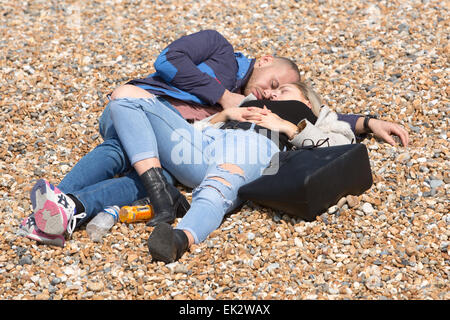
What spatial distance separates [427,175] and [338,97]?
1.35 m

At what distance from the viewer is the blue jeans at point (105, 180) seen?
3944 millimetres

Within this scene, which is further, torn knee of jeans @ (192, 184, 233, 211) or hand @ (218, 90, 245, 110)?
hand @ (218, 90, 245, 110)

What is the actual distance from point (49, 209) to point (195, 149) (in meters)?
1.01

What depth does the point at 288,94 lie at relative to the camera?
4.68 metres

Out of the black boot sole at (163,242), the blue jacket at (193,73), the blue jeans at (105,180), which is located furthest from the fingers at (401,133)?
the black boot sole at (163,242)

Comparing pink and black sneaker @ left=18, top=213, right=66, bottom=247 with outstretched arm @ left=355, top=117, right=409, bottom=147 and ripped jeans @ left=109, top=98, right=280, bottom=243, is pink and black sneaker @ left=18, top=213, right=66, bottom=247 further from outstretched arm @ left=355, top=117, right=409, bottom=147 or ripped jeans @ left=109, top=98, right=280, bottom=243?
outstretched arm @ left=355, top=117, right=409, bottom=147

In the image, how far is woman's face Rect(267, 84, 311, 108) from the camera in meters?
4.68

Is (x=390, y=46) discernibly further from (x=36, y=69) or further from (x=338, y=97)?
(x=36, y=69)

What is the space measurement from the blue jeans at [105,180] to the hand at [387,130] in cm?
156

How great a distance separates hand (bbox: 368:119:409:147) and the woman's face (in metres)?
0.51

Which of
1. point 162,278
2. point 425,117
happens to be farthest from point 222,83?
point 162,278

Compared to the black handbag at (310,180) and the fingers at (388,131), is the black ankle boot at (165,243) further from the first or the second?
the fingers at (388,131)

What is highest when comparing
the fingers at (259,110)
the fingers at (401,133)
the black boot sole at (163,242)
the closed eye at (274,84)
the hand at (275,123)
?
the fingers at (259,110)

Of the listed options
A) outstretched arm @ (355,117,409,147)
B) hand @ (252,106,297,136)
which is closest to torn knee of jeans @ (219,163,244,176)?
hand @ (252,106,297,136)
